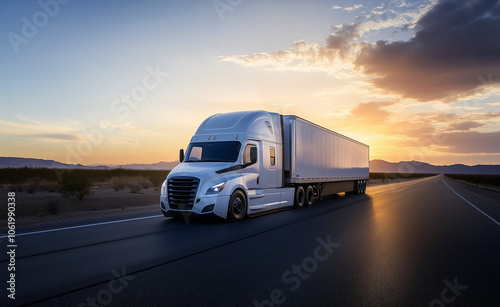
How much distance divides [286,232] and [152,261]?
4351 millimetres

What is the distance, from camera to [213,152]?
13.3 meters

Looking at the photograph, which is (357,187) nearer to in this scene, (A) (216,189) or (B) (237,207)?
(B) (237,207)

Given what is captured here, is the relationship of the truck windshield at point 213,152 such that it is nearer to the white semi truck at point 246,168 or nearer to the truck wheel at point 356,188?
the white semi truck at point 246,168

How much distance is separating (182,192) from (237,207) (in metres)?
1.89

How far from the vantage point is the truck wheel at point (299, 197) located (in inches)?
683

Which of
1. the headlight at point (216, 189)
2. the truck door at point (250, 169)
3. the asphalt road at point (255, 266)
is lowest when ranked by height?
the asphalt road at point (255, 266)

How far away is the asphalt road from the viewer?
190 inches

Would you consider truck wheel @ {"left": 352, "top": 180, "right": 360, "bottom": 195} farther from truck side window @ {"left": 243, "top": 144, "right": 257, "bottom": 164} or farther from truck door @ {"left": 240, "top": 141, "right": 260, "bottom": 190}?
truck side window @ {"left": 243, "top": 144, "right": 257, "bottom": 164}

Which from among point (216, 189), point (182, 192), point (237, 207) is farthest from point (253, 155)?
point (182, 192)

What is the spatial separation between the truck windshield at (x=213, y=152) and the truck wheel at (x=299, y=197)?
211 inches

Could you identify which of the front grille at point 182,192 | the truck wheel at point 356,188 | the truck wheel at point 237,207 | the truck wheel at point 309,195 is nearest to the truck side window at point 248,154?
the truck wheel at point 237,207

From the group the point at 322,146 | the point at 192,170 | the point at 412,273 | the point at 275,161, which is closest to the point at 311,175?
the point at 322,146

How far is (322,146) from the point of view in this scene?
2102 cm

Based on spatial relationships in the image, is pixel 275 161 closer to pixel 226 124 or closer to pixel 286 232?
pixel 226 124
